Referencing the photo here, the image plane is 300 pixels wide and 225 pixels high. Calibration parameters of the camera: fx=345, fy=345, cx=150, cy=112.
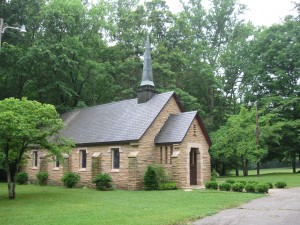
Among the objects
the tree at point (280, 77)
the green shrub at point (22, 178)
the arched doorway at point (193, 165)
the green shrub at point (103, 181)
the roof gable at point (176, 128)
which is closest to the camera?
the green shrub at point (103, 181)

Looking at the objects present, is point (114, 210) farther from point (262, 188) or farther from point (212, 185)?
point (212, 185)

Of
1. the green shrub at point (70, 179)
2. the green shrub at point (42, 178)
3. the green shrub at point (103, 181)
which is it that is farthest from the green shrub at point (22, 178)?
the green shrub at point (103, 181)

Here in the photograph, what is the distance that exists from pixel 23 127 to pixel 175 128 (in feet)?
35.5

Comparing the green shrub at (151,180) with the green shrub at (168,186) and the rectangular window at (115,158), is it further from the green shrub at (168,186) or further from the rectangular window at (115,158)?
the rectangular window at (115,158)

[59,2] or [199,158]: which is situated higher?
[59,2]

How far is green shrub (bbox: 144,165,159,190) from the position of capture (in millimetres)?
22234

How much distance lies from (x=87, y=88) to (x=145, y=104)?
54.3 ft

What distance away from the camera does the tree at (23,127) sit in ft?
57.2

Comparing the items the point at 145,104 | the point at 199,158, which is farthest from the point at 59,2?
the point at 199,158

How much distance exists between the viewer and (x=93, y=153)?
85.7 ft

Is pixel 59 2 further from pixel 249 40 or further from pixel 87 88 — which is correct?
pixel 249 40

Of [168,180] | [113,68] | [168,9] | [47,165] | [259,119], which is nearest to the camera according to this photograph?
[168,180]

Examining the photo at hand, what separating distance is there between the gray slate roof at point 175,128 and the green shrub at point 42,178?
1061cm

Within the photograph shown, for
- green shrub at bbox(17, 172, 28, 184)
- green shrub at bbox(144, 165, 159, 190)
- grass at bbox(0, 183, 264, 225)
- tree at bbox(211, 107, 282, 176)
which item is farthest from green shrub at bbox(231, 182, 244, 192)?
green shrub at bbox(17, 172, 28, 184)
